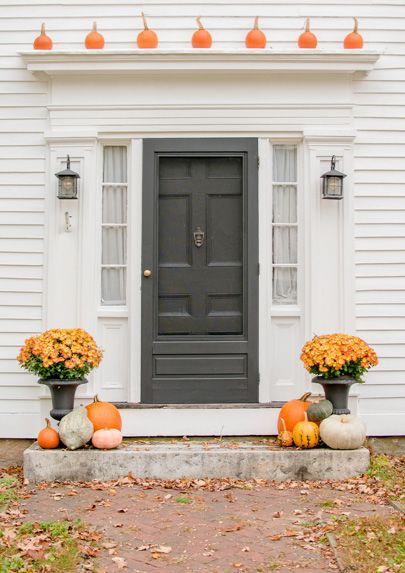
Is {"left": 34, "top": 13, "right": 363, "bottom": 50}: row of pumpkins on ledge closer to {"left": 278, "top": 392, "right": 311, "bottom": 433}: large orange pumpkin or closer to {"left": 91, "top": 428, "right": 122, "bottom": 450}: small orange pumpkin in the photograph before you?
{"left": 278, "top": 392, "right": 311, "bottom": 433}: large orange pumpkin

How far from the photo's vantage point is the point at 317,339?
6184mm

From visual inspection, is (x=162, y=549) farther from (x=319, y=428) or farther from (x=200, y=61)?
(x=200, y=61)

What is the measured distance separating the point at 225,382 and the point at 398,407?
1.66 metres

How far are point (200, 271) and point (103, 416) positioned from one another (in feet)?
5.46

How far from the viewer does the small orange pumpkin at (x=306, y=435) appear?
5.86 metres

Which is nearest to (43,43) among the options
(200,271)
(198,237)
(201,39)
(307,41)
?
(201,39)

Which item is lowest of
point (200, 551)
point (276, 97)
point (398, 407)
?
point (200, 551)

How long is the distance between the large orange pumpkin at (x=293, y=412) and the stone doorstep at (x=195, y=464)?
268 millimetres

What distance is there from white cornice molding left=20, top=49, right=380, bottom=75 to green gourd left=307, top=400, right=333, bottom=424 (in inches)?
120

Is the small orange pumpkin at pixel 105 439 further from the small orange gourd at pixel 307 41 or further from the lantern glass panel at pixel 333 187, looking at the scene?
the small orange gourd at pixel 307 41

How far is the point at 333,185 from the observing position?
6660 mm

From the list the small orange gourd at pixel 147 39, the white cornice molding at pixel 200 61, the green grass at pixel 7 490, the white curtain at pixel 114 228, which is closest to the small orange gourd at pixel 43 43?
the white cornice molding at pixel 200 61

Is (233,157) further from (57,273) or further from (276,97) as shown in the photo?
(57,273)

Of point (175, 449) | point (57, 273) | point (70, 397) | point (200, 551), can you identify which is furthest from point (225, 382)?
point (200, 551)
